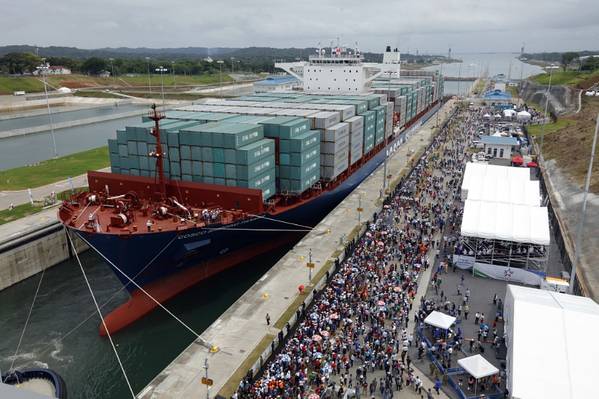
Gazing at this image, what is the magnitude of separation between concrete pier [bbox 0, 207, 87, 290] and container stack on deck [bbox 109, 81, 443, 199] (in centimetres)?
884

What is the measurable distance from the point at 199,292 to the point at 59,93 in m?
156

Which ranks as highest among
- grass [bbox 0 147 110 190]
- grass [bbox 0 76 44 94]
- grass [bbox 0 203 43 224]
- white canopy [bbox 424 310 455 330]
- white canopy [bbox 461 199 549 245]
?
grass [bbox 0 76 44 94]

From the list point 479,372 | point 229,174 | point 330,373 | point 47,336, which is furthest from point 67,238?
point 479,372

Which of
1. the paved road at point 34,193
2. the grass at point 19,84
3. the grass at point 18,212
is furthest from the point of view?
the grass at point 19,84

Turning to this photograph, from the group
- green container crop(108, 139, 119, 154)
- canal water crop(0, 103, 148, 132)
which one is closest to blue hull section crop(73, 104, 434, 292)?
green container crop(108, 139, 119, 154)

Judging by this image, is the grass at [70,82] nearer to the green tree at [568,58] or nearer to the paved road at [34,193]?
the paved road at [34,193]

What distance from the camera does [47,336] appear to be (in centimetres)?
2886

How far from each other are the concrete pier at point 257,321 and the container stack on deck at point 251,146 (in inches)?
201

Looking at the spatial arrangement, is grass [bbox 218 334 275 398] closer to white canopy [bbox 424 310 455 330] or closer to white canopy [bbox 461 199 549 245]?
white canopy [bbox 424 310 455 330]

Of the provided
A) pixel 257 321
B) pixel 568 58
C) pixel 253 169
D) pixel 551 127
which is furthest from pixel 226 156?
pixel 568 58

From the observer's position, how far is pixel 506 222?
34.1 m

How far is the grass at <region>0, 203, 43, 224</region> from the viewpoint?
4072 centimetres

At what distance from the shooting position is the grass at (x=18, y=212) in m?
40.7

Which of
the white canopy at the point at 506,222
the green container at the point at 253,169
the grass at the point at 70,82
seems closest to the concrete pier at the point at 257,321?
the green container at the point at 253,169
